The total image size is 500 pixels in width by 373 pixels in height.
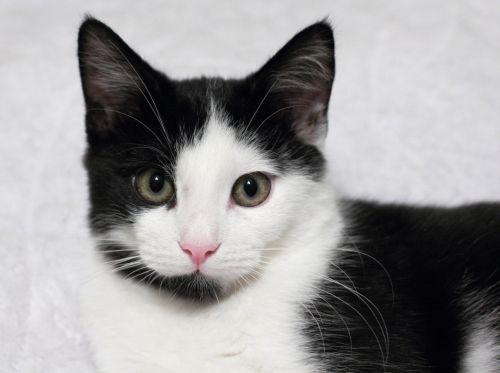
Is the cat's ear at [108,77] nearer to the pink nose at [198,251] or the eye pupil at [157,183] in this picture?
the eye pupil at [157,183]

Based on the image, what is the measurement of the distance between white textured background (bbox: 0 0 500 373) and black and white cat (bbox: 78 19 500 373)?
0.65 meters

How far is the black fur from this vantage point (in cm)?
180

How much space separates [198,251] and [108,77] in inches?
21.6

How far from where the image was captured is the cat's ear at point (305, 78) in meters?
1.80

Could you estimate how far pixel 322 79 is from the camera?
1.89 metres

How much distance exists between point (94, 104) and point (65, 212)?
2.86ft

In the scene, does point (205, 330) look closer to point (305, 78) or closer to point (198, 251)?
point (198, 251)

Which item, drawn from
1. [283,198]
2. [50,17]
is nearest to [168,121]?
[283,198]

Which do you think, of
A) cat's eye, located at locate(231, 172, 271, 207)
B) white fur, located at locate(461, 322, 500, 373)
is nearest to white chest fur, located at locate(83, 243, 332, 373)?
cat's eye, located at locate(231, 172, 271, 207)

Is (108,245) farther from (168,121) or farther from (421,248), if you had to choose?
(421,248)

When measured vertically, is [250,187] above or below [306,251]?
above

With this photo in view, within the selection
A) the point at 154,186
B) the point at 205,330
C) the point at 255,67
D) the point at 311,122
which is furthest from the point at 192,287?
the point at 255,67

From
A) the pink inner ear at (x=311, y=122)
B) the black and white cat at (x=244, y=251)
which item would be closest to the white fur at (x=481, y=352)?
the black and white cat at (x=244, y=251)

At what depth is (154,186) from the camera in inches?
68.9
